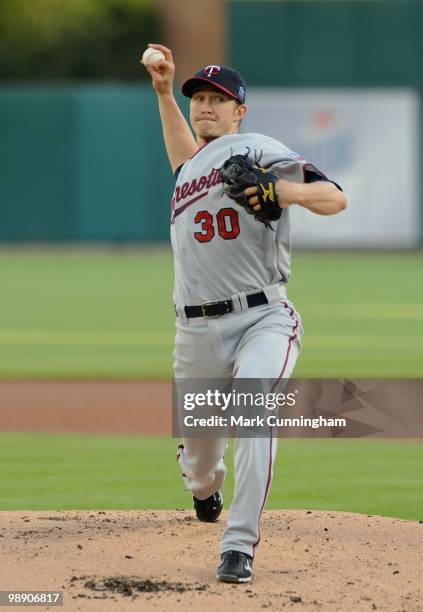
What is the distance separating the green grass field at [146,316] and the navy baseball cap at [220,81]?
5808mm

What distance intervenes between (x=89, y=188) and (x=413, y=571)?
23701 millimetres

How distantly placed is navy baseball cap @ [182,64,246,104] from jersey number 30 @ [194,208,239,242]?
52cm

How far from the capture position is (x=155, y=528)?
5.84 metres

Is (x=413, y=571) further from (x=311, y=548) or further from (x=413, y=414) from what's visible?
(x=413, y=414)

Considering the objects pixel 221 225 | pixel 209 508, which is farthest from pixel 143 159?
pixel 221 225

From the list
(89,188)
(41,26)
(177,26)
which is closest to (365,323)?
(89,188)

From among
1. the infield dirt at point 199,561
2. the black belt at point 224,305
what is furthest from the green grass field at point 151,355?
the black belt at point 224,305

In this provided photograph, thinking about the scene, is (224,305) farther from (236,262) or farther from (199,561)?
(199,561)

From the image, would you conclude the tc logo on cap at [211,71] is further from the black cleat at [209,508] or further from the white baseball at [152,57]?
the black cleat at [209,508]

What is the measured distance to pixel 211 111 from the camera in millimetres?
5578

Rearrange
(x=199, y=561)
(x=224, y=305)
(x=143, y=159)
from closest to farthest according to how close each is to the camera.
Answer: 1. (x=199, y=561)
2. (x=224, y=305)
3. (x=143, y=159)

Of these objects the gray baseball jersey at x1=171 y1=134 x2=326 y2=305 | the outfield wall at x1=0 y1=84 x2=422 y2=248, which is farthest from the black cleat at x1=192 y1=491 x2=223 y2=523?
the outfield wall at x1=0 y1=84 x2=422 y2=248

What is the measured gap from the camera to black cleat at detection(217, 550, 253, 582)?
488 cm

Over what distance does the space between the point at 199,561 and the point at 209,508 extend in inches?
28.6
